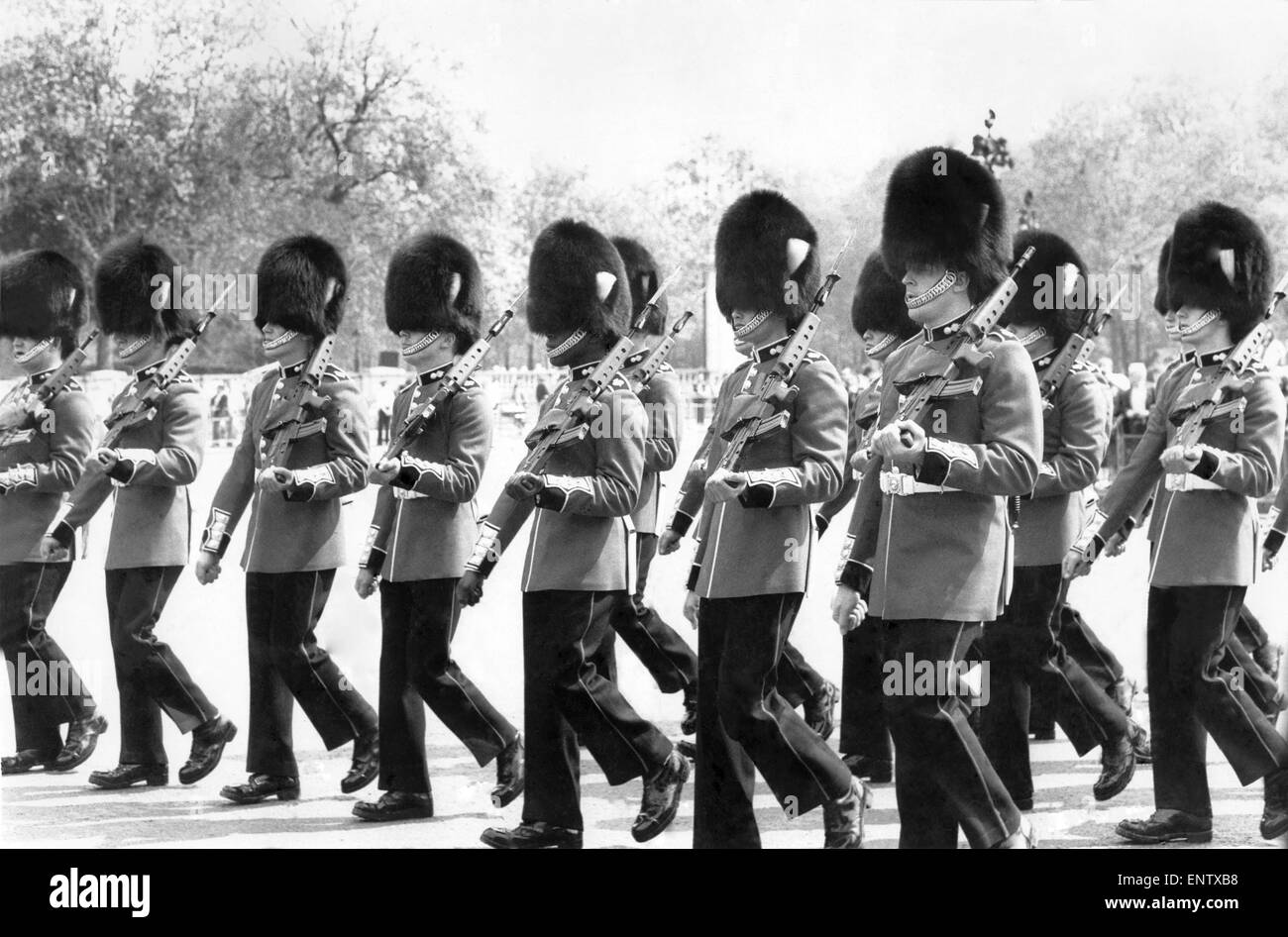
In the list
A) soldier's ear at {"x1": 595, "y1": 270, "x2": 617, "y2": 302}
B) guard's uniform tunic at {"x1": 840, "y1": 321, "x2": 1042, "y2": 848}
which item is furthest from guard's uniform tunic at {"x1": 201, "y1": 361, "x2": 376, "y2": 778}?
guard's uniform tunic at {"x1": 840, "y1": 321, "x2": 1042, "y2": 848}

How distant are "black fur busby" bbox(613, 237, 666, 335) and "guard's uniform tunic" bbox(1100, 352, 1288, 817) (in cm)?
217

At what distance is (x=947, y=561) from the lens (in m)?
5.37

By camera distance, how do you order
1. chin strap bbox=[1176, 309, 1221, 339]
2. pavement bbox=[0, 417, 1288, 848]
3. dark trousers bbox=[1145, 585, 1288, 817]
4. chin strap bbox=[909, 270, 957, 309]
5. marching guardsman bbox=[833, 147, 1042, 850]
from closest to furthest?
marching guardsman bbox=[833, 147, 1042, 850] < chin strap bbox=[909, 270, 957, 309] < dark trousers bbox=[1145, 585, 1288, 817] < chin strap bbox=[1176, 309, 1221, 339] < pavement bbox=[0, 417, 1288, 848]

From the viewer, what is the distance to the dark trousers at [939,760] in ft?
17.2

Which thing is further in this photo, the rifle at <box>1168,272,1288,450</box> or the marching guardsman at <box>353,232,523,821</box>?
the marching guardsman at <box>353,232,523,821</box>

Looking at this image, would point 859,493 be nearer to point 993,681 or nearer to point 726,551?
point 726,551

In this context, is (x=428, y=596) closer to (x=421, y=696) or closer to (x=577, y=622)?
(x=421, y=696)

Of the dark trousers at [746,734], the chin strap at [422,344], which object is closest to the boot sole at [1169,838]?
the dark trousers at [746,734]

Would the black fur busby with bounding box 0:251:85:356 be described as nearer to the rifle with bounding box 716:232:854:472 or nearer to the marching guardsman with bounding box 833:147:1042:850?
the rifle with bounding box 716:232:854:472

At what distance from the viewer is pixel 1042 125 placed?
7.39 metres

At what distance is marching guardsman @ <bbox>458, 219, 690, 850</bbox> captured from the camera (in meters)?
5.98

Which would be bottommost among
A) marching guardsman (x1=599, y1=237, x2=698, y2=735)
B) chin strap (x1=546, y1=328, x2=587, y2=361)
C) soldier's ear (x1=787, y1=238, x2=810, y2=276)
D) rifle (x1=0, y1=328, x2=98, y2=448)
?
marching guardsman (x1=599, y1=237, x2=698, y2=735)

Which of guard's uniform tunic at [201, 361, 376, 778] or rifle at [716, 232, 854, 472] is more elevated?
rifle at [716, 232, 854, 472]
